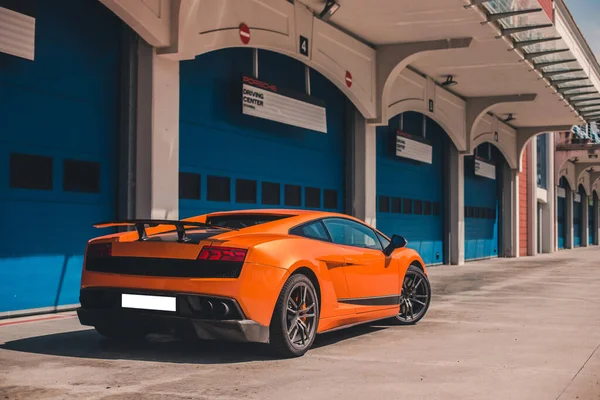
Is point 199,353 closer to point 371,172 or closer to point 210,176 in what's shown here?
point 210,176

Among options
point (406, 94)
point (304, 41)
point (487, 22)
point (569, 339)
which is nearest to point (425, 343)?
point (569, 339)

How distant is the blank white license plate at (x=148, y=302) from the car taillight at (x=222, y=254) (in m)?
0.41

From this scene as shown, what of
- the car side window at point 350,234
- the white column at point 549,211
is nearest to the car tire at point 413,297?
the car side window at point 350,234

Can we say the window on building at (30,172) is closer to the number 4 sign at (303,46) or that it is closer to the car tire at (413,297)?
the car tire at (413,297)

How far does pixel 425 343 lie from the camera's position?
705 centimetres

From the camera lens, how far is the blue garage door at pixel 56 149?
8859 mm

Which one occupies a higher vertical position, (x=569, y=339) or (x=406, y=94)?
(x=406, y=94)

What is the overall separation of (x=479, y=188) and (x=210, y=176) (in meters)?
17.2

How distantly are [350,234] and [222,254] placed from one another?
187 cm

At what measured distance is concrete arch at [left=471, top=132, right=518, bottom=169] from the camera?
2606cm

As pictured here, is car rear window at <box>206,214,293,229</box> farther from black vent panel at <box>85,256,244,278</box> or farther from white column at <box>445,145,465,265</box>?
white column at <box>445,145,465,265</box>

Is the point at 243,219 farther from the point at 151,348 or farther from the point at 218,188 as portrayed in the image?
the point at 218,188

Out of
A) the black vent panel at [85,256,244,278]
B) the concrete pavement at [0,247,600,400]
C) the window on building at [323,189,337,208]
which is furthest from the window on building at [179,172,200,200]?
the black vent panel at [85,256,244,278]

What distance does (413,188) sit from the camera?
21.5 metres
